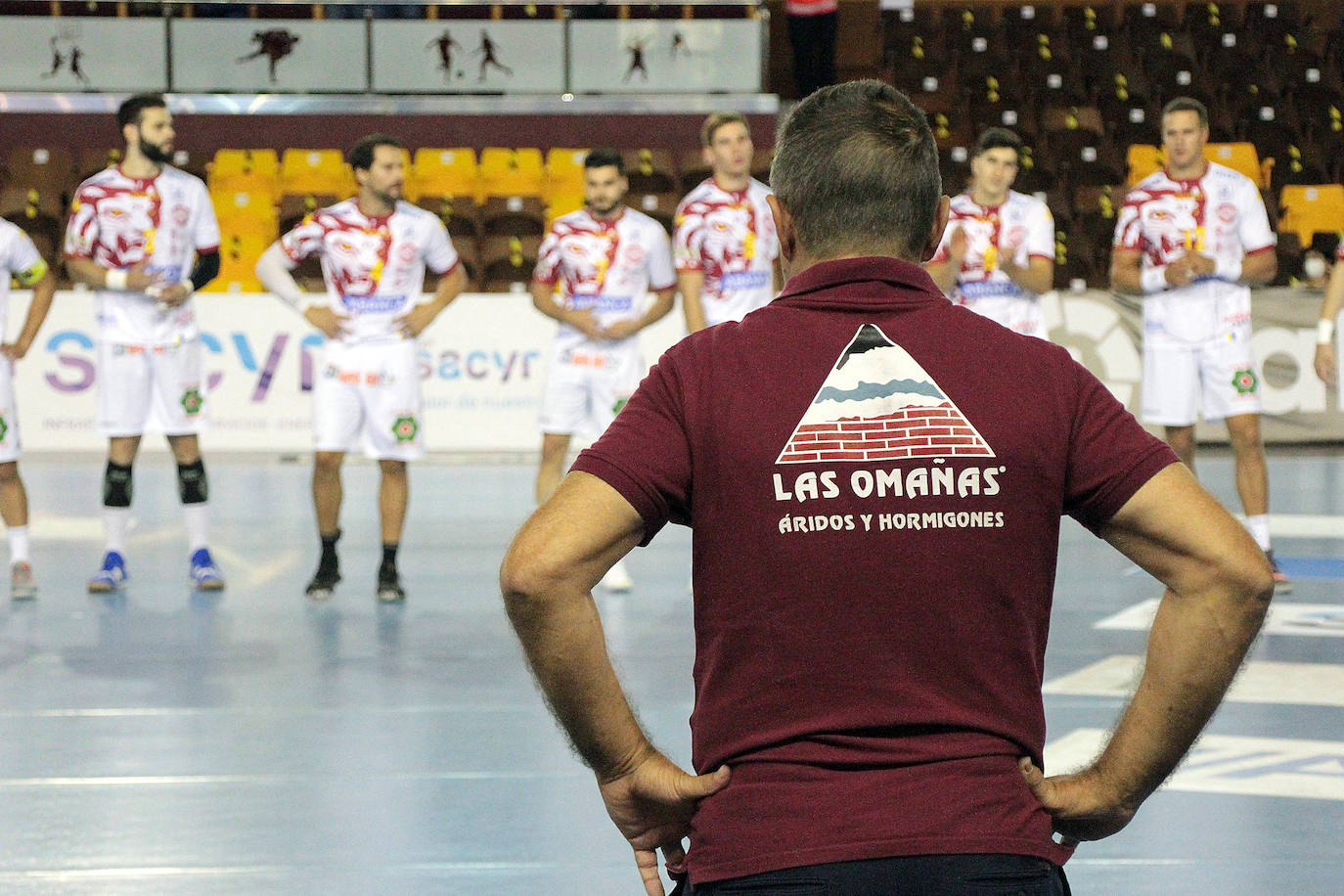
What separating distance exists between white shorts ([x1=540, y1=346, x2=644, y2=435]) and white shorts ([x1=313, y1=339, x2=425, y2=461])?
2.63ft

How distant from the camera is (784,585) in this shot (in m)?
1.79

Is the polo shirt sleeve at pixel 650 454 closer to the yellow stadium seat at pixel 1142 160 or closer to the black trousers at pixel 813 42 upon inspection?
the yellow stadium seat at pixel 1142 160

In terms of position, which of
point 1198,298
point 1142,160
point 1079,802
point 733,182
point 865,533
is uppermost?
point 1142,160

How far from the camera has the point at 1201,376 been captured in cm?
827

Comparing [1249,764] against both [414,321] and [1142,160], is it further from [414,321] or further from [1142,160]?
[1142,160]

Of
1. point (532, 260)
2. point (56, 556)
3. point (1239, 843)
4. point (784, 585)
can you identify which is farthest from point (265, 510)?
point (784, 585)

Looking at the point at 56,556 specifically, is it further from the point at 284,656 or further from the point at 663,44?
the point at 663,44

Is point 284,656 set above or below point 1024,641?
below

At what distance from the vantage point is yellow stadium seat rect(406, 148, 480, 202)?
16.9 meters

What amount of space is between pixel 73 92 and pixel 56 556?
31.4ft

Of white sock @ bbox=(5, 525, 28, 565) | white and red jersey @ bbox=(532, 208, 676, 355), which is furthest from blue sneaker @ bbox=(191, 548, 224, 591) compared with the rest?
white and red jersey @ bbox=(532, 208, 676, 355)

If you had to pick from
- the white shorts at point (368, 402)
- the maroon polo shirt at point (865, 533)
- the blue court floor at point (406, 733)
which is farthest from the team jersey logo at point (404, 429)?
the maroon polo shirt at point (865, 533)

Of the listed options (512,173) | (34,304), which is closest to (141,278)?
(34,304)

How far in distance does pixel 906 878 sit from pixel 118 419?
7.35 metres
